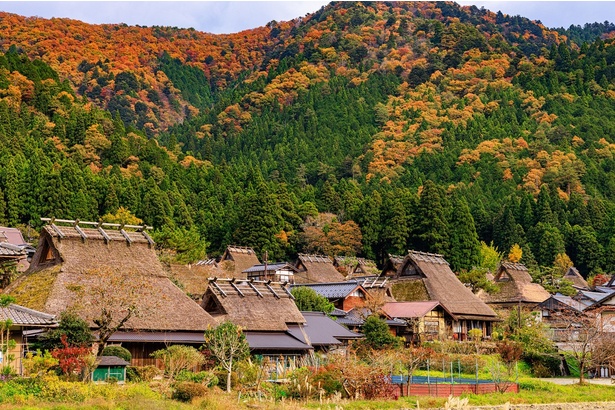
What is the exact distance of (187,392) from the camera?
2341cm

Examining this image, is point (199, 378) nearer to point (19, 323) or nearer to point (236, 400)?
point (236, 400)

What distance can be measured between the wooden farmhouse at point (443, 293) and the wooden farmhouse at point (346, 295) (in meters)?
3.04

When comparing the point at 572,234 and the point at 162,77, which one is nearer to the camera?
the point at 572,234

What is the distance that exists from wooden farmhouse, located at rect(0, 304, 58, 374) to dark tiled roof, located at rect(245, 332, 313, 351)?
9.71 metres

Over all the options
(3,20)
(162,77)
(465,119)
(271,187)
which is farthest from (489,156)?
(3,20)

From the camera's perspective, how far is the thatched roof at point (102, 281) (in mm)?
29375

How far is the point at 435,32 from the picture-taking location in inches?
6191

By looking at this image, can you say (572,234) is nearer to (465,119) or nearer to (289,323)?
(465,119)

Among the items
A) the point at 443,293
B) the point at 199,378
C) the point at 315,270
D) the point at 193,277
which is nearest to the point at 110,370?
the point at 199,378

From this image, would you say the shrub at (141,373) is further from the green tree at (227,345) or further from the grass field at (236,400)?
the grass field at (236,400)

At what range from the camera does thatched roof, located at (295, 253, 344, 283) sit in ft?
194

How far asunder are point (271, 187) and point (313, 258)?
642 inches

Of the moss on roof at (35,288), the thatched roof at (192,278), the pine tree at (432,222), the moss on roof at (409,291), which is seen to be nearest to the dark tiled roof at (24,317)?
the moss on roof at (35,288)

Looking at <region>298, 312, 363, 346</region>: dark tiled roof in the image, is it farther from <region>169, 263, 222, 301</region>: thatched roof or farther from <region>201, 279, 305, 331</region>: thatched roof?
<region>169, 263, 222, 301</region>: thatched roof
